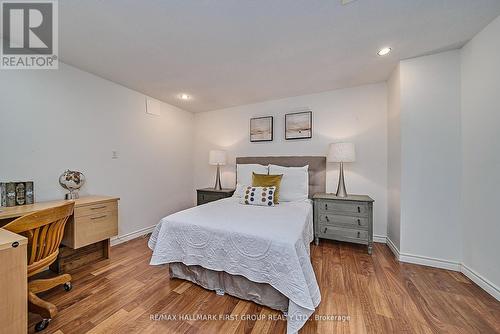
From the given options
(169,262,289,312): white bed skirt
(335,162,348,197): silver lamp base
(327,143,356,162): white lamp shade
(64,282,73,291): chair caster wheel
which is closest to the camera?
(169,262,289,312): white bed skirt

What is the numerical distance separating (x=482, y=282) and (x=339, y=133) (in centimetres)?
215

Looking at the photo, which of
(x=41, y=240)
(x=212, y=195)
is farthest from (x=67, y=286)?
(x=212, y=195)

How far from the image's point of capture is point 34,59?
2.00m

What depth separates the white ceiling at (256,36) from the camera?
1426 mm

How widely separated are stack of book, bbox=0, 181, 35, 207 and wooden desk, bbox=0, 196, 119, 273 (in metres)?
0.09

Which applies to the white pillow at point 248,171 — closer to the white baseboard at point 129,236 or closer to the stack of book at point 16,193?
the white baseboard at point 129,236

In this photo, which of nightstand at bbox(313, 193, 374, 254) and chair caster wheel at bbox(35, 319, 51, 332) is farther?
nightstand at bbox(313, 193, 374, 254)

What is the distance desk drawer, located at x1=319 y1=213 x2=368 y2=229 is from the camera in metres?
2.40

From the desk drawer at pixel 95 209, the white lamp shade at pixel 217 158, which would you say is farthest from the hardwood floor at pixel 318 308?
the white lamp shade at pixel 217 158

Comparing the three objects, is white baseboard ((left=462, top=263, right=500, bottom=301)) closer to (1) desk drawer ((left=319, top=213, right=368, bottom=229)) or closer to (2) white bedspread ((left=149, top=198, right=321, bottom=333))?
(1) desk drawer ((left=319, top=213, right=368, bottom=229))

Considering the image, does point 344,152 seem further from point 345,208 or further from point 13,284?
point 13,284

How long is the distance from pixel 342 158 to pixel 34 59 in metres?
3.81

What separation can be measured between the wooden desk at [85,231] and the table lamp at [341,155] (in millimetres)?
2953

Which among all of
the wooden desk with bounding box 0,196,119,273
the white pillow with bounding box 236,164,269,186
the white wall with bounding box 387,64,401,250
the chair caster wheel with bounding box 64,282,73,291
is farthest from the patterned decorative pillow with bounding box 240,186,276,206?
the chair caster wheel with bounding box 64,282,73,291
